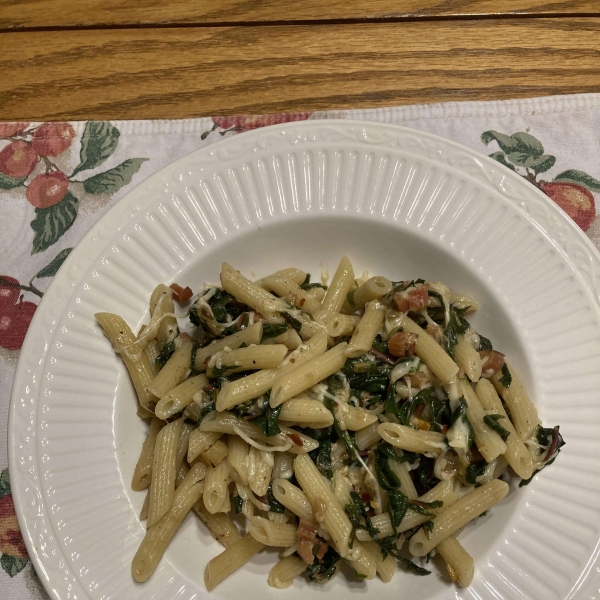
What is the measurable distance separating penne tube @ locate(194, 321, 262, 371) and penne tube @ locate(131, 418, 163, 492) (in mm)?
301

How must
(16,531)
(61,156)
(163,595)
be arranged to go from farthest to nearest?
(61,156) < (16,531) < (163,595)

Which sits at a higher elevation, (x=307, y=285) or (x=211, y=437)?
(x=307, y=285)

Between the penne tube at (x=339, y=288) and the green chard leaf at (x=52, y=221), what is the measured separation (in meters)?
1.18

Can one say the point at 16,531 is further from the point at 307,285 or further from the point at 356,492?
the point at 307,285

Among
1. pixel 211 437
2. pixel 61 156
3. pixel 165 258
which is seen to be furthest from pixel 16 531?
pixel 61 156

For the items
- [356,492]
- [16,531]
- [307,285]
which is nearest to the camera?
[356,492]

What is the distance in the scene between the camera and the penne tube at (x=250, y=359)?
1.81 metres

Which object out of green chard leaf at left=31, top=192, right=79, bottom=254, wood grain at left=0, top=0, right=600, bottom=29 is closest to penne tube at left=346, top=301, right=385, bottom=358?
green chard leaf at left=31, top=192, right=79, bottom=254

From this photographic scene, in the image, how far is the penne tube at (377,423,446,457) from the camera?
5.70 ft

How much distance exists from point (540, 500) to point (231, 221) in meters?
1.45

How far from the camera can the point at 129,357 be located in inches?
75.2

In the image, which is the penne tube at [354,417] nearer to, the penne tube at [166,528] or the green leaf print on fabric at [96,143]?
the penne tube at [166,528]

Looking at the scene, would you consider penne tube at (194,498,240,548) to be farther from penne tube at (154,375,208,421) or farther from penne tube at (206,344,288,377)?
penne tube at (206,344,288,377)

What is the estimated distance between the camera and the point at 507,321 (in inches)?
76.9
